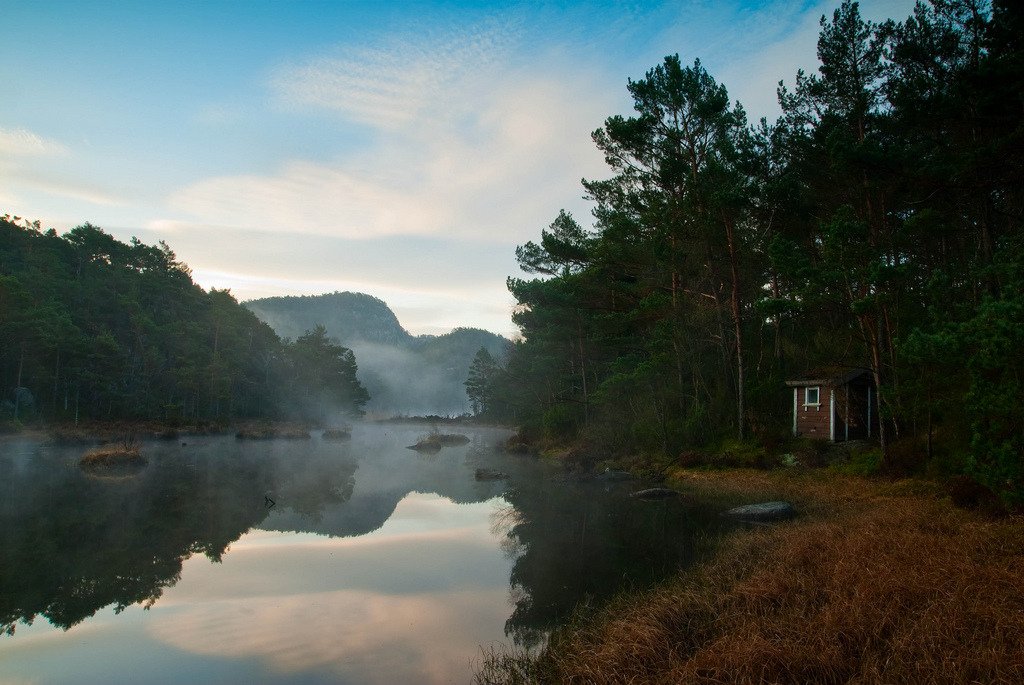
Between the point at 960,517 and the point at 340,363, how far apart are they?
94592 millimetres

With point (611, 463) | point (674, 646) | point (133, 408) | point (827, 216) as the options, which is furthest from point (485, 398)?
point (674, 646)

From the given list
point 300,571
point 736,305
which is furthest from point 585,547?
point 736,305

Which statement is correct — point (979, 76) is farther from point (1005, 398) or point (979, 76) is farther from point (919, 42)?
point (1005, 398)

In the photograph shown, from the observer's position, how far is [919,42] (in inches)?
728

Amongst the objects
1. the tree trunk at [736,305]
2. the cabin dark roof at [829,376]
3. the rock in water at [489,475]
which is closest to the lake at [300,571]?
the rock in water at [489,475]

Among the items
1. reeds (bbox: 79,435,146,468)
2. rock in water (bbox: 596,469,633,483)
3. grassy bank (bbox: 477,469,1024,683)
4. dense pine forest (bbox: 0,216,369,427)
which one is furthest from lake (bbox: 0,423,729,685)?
dense pine forest (bbox: 0,216,369,427)

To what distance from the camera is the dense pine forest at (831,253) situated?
14062mm

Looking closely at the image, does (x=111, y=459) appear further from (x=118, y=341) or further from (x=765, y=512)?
(x=118, y=341)

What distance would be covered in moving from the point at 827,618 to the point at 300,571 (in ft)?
33.0

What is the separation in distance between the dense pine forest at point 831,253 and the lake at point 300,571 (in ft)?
22.7

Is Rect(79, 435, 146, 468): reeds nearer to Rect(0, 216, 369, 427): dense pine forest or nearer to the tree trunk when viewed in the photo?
Rect(0, 216, 369, 427): dense pine forest

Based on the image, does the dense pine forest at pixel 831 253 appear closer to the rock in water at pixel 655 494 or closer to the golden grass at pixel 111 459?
the rock in water at pixel 655 494

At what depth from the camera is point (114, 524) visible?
53.8ft

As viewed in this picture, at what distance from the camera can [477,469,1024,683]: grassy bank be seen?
5559 millimetres
